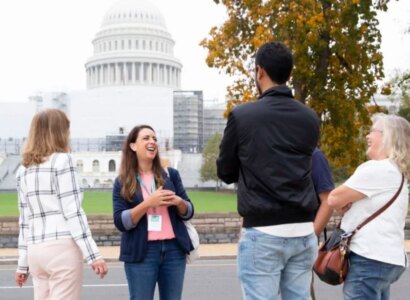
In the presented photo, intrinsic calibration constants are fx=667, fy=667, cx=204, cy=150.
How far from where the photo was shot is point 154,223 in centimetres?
415

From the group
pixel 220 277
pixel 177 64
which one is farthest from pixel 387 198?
pixel 177 64

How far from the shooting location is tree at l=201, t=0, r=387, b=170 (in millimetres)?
15359

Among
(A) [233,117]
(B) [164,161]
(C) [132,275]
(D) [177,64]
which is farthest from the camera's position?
(D) [177,64]

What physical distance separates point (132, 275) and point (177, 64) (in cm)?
10746

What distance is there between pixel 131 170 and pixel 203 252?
998 cm

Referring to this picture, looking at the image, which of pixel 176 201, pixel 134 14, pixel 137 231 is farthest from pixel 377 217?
pixel 134 14

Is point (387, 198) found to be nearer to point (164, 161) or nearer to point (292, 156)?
point (292, 156)

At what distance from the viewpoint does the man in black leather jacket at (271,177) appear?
3057 millimetres

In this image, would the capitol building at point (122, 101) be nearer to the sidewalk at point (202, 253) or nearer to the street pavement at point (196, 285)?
the sidewalk at point (202, 253)

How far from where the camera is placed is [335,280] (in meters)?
3.63

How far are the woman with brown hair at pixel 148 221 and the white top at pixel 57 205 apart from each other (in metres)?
0.33

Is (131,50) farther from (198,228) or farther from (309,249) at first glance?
(309,249)

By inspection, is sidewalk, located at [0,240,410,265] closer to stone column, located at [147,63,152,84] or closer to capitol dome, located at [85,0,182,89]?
capitol dome, located at [85,0,182,89]

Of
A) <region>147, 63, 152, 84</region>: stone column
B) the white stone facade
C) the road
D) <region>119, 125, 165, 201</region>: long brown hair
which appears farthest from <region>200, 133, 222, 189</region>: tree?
<region>119, 125, 165, 201</region>: long brown hair
